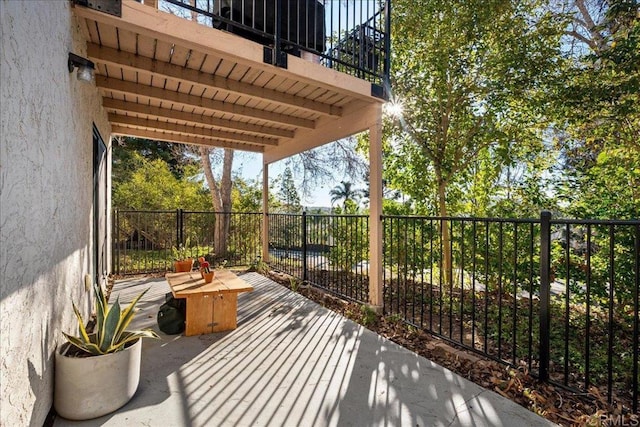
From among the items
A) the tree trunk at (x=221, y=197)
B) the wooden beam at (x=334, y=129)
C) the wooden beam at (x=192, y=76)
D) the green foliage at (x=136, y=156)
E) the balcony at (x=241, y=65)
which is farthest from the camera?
the green foliage at (x=136, y=156)

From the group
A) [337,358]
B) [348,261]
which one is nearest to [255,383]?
[337,358]

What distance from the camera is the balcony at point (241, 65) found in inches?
98.7

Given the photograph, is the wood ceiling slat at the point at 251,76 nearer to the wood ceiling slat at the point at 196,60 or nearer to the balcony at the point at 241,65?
the balcony at the point at 241,65

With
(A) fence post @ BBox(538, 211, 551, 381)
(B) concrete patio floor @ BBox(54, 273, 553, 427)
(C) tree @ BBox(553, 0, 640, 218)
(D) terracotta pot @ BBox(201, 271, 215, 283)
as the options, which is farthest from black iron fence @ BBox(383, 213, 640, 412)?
(D) terracotta pot @ BBox(201, 271, 215, 283)

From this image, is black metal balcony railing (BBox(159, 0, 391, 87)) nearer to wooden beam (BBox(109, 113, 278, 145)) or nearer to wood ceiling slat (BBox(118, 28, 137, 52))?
wood ceiling slat (BBox(118, 28, 137, 52))

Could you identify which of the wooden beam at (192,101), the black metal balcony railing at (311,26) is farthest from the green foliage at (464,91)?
the wooden beam at (192,101)

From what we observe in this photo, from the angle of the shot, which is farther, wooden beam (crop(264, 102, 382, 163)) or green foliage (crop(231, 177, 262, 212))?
green foliage (crop(231, 177, 262, 212))

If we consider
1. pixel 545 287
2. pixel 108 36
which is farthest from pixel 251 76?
pixel 545 287

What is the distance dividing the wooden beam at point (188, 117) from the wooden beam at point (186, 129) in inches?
22.7

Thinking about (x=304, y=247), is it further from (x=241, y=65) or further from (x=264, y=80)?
(x=241, y=65)

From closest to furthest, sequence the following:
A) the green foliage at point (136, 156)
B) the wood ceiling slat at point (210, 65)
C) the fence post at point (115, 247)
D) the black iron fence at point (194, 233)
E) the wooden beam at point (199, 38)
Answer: the wooden beam at point (199, 38) < the wood ceiling slat at point (210, 65) < the fence post at point (115, 247) < the black iron fence at point (194, 233) < the green foliage at point (136, 156)

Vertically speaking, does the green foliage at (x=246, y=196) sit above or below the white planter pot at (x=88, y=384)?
above

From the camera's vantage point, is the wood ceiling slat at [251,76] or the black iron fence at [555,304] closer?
the black iron fence at [555,304]

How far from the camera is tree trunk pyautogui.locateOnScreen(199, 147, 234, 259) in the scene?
29.8 ft
